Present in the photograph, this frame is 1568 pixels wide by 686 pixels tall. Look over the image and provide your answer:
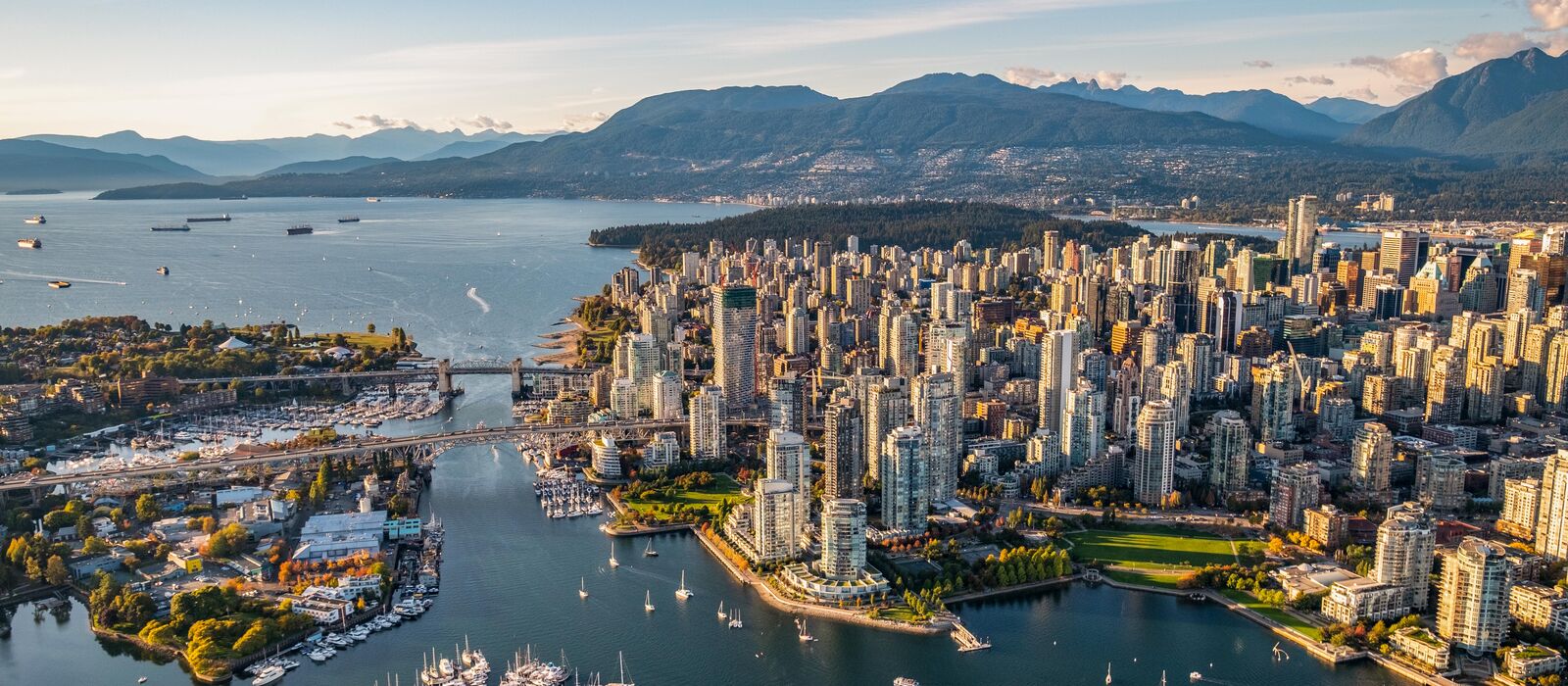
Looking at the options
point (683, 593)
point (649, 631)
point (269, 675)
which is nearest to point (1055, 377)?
point (683, 593)

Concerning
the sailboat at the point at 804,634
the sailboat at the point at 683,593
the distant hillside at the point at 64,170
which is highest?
the distant hillside at the point at 64,170

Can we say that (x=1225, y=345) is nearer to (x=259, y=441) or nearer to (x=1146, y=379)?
(x=1146, y=379)

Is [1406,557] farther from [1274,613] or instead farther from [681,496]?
[681,496]

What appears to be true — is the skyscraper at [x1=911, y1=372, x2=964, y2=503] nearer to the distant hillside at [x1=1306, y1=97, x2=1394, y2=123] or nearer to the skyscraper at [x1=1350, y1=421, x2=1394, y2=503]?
the skyscraper at [x1=1350, y1=421, x2=1394, y2=503]

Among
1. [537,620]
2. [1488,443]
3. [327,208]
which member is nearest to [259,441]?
[537,620]

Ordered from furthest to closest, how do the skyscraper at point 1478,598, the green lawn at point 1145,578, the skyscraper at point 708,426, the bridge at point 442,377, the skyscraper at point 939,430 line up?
the bridge at point 442,377
the skyscraper at point 708,426
the skyscraper at point 939,430
the green lawn at point 1145,578
the skyscraper at point 1478,598

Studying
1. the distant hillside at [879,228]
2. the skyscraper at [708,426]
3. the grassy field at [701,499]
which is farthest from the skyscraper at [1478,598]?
the distant hillside at [879,228]

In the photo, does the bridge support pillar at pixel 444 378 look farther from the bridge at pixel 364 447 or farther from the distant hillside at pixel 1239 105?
the distant hillside at pixel 1239 105

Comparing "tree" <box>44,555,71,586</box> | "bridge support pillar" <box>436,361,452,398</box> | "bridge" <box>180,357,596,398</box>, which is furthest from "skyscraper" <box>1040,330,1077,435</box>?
"tree" <box>44,555,71,586</box>
